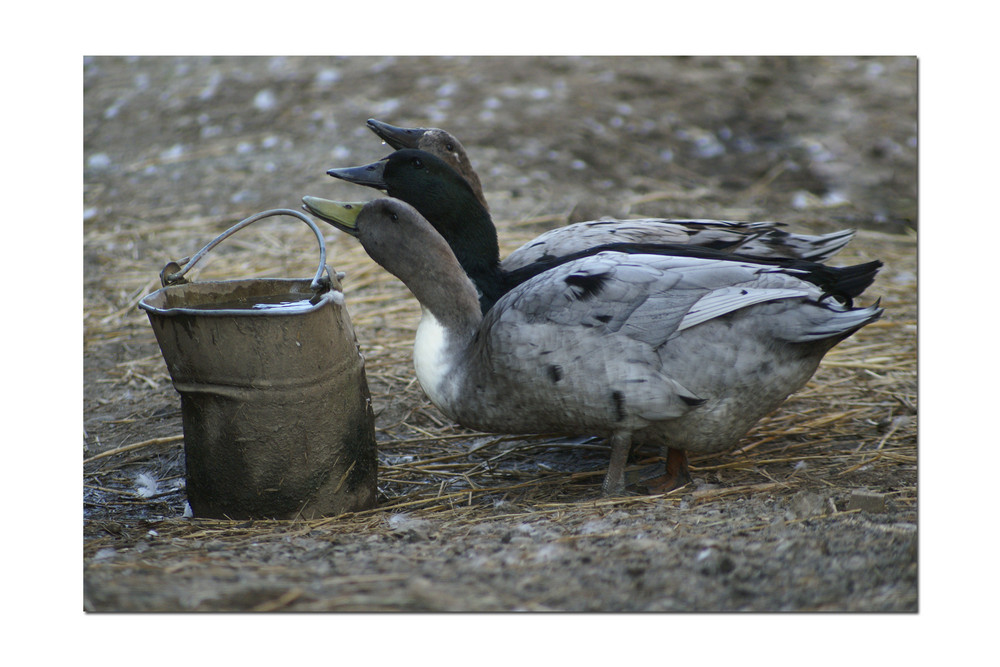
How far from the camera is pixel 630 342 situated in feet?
9.52

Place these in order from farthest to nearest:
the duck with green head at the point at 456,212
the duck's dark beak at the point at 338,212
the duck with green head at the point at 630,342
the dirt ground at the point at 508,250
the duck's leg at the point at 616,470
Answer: the duck with green head at the point at 456,212 < the duck's dark beak at the point at 338,212 < the duck's leg at the point at 616,470 < the duck with green head at the point at 630,342 < the dirt ground at the point at 508,250

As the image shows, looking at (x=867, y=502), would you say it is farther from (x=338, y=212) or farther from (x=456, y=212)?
(x=338, y=212)

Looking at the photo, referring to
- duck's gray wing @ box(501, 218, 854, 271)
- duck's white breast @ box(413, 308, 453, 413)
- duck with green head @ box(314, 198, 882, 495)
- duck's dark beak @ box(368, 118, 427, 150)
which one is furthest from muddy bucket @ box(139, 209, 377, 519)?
duck's dark beak @ box(368, 118, 427, 150)

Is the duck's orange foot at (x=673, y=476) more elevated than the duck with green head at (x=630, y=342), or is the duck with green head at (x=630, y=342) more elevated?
the duck with green head at (x=630, y=342)

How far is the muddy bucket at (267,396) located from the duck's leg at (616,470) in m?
0.87

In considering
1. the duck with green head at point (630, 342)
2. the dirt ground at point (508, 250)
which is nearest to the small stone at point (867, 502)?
the dirt ground at point (508, 250)

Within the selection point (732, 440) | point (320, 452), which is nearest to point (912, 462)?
point (732, 440)

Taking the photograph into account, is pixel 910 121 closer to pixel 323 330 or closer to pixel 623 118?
pixel 623 118

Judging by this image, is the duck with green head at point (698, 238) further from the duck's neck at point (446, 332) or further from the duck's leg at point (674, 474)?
the duck's leg at point (674, 474)

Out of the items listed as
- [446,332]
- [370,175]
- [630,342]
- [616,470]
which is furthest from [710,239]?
[370,175]

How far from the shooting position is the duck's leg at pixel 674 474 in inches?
131

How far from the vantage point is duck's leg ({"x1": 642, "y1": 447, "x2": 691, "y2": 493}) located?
3.33 meters

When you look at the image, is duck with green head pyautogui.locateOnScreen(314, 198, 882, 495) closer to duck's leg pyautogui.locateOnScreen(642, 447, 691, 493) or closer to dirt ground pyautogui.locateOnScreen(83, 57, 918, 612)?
duck's leg pyautogui.locateOnScreen(642, 447, 691, 493)

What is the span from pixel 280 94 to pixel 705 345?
5.27m
